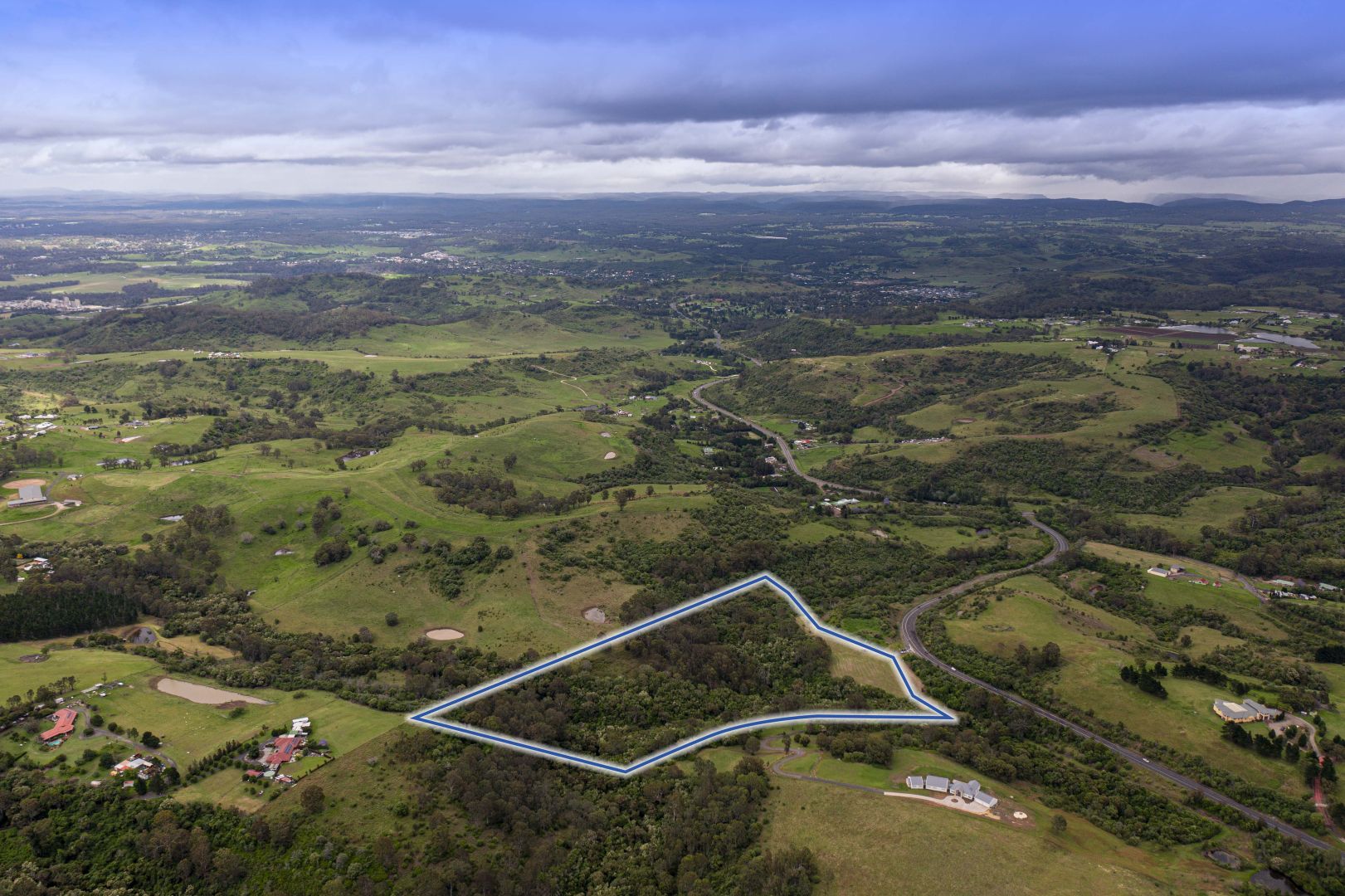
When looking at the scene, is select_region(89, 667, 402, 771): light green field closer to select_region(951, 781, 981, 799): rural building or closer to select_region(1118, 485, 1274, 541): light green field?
select_region(951, 781, 981, 799): rural building

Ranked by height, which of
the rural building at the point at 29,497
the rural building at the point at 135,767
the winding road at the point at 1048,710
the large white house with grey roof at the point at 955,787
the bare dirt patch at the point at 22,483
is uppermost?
the bare dirt patch at the point at 22,483

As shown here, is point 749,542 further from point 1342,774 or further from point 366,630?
point 1342,774

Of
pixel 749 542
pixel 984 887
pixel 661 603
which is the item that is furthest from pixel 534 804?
pixel 749 542

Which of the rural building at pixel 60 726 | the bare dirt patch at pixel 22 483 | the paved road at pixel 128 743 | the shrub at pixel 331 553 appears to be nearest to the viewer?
the paved road at pixel 128 743

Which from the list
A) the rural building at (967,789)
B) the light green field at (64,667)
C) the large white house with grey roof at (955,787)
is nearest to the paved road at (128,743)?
the light green field at (64,667)

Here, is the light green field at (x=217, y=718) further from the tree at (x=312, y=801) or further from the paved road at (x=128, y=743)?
the tree at (x=312, y=801)

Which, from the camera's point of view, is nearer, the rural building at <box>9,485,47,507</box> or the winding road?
the winding road

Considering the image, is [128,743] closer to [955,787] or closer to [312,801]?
[312,801]

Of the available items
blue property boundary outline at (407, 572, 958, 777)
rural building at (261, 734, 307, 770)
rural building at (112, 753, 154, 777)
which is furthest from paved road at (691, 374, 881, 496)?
rural building at (112, 753, 154, 777)
